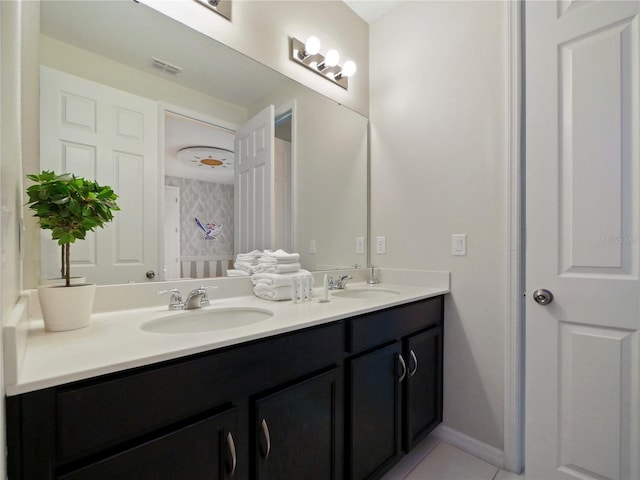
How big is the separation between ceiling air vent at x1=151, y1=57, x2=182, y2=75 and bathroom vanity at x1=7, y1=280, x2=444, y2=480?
1.09 meters

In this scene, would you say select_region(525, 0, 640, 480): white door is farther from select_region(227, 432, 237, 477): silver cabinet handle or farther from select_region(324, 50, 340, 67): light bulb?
select_region(227, 432, 237, 477): silver cabinet handle

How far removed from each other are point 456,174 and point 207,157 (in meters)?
1.30

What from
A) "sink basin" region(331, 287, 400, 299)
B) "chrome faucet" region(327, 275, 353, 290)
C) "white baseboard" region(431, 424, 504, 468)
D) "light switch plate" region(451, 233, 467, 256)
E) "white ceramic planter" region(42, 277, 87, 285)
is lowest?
"white baseboard" region(431, 424, 504, 468)

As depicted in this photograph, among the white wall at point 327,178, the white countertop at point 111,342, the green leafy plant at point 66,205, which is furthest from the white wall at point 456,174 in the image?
the green leafy plant at point 66,205

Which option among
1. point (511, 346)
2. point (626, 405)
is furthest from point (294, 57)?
point (626, 405)

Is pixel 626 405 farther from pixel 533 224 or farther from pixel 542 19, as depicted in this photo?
pixel 542 19

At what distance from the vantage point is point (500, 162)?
1.57 m

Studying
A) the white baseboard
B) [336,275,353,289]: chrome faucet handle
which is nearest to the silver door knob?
the white baseboard

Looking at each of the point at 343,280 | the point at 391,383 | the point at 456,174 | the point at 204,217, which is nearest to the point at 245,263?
the point at 204,217

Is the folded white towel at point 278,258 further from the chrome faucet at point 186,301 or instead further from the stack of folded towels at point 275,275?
the chrome faucet at point 186,301

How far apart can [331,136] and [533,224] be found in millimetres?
1224

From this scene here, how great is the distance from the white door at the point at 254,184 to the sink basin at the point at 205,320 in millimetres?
368

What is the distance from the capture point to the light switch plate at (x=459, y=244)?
169cm

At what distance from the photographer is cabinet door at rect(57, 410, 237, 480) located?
0.65m
